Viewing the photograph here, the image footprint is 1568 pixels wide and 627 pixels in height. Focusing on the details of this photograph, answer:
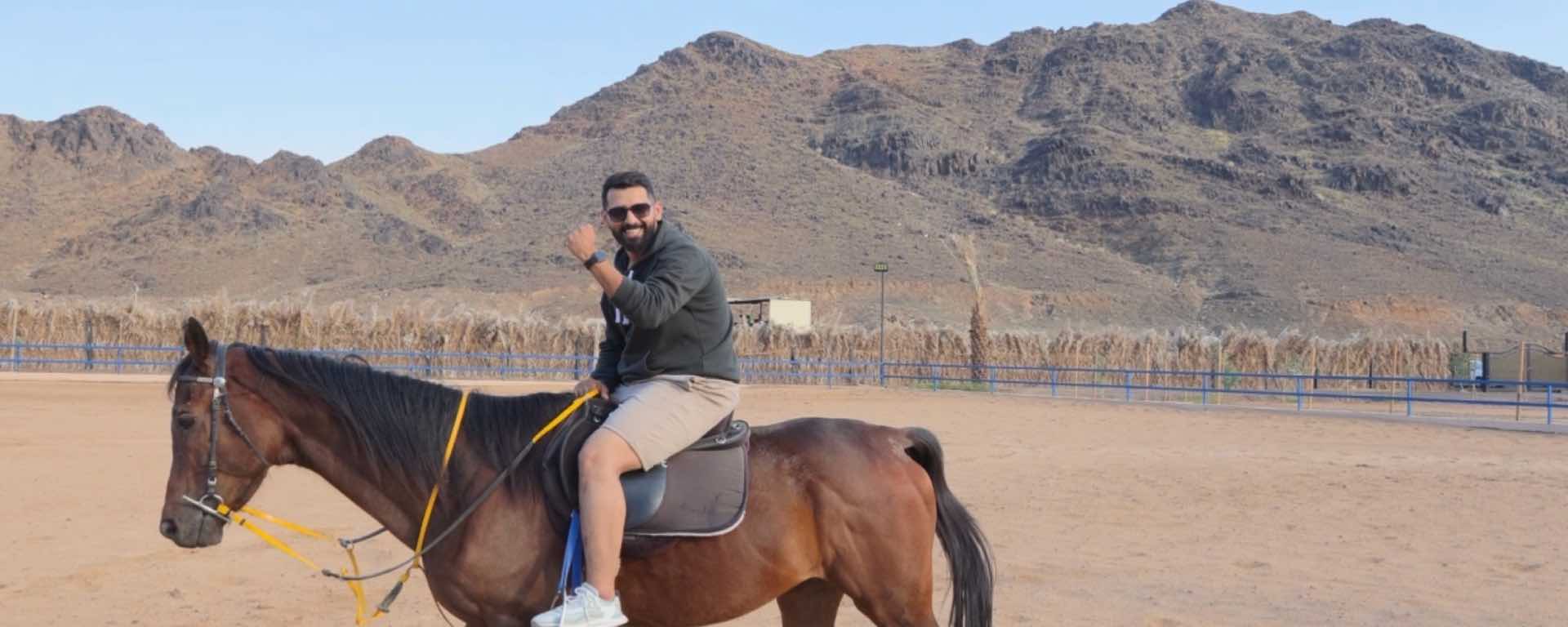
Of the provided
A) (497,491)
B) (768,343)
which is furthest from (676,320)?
(768,343)

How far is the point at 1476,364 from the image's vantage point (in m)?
40.6

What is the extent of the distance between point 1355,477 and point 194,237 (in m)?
80.0

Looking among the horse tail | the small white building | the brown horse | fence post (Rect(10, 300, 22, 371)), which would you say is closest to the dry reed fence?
fence post (Rect(10, 300, 22, 371))

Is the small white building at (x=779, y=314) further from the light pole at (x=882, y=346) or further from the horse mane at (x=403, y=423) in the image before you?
the horse mane at (x=403, y=423)

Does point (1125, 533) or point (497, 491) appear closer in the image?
point (497, 491)

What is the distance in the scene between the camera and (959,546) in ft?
18.1

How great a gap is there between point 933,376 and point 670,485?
3461cm

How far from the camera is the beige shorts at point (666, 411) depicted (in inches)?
192

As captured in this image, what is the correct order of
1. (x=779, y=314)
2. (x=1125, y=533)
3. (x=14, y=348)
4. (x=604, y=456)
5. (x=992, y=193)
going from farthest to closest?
(x=992, y=193) < (x=779, y=314) < (x=14, y=348) < (x=1125, y=533) < (x=604, y=456)

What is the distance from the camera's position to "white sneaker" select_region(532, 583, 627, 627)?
15.2 ft

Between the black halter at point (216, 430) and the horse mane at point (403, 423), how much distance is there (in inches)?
6.3

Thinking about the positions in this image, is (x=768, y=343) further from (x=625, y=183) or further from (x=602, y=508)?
(x=602, y=508)

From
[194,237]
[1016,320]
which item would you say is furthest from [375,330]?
[194,237]

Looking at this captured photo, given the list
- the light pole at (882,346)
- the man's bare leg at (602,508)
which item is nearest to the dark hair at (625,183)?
the man's bare leg at (602,508)
